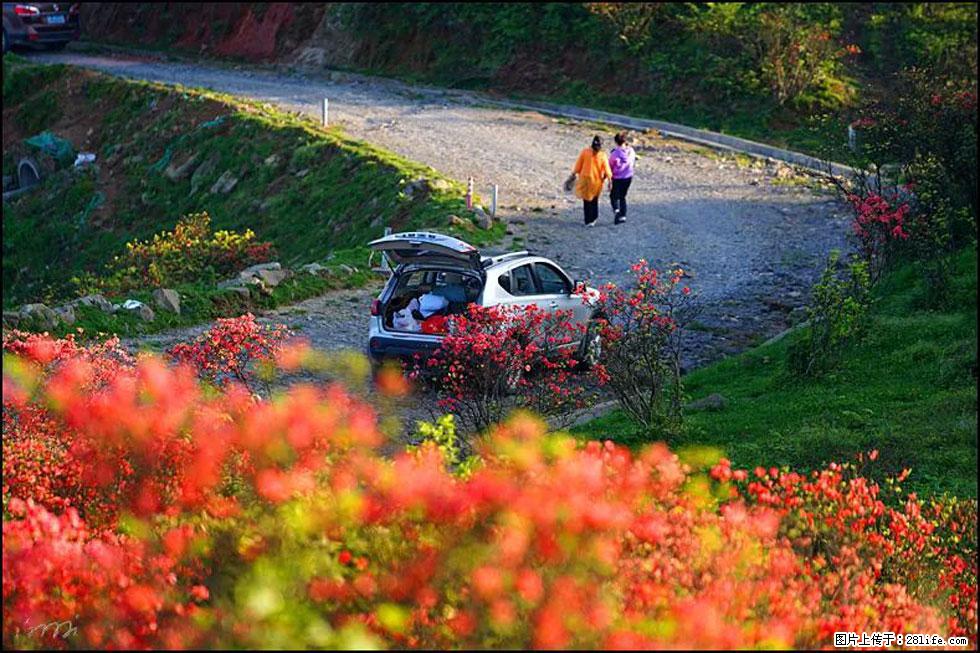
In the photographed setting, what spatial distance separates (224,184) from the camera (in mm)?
29641

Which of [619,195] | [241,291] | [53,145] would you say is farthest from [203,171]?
[241,291]

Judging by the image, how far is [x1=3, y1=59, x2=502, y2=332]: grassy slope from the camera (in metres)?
24.5

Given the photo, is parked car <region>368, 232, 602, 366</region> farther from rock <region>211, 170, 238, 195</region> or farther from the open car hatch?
rock <region>211, 170, 238, 195</region>

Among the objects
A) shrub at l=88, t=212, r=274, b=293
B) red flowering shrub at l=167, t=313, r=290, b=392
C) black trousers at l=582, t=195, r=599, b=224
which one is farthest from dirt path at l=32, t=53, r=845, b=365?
shrub at l=88, t=212, r=274, b=293

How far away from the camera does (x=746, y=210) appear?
24234mm

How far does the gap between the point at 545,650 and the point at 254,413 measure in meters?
3.53

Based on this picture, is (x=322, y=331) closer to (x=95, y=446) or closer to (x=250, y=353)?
(x=250, y=353)

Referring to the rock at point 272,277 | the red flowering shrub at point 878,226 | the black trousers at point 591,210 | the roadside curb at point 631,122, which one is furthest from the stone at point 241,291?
the roadside curb at point 631,122

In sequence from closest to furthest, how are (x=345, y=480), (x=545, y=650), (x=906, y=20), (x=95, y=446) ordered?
1. (x=545, y=650)
2. (x=345, y=480)
3. (x=95, y=446)
4. (x=906, y=20)

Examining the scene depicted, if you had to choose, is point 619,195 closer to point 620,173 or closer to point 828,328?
point 620,173

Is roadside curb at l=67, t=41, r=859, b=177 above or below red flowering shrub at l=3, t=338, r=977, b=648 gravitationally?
above

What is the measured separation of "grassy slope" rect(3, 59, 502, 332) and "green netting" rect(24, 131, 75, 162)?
37cm

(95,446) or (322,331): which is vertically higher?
(95,446)

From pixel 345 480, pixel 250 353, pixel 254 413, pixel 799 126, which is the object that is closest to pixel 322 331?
pixel 250 353
